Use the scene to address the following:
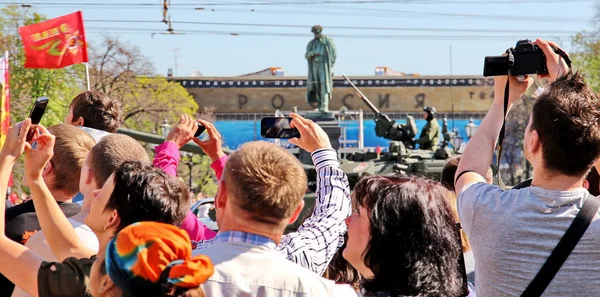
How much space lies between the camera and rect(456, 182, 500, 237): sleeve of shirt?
3.75 m

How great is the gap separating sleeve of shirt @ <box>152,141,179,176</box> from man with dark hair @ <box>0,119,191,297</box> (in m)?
0.87

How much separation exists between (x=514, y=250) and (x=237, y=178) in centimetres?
99

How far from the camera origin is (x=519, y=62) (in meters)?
4.08

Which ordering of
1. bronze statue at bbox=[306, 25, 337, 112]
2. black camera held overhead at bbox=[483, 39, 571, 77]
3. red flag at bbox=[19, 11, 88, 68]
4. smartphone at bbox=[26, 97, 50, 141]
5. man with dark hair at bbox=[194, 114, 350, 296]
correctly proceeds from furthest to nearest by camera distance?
bronze statue at bbox=[306, 25, 337, 112]
red flag at bbox=[19, 11, 88, 68]
smartphone at bbox=[26, 97, 50, 141]
black camera held overhead at bbox=[483, 39, 571, 77]
man with dark hair at bbox=[194, 114, 350, 296]

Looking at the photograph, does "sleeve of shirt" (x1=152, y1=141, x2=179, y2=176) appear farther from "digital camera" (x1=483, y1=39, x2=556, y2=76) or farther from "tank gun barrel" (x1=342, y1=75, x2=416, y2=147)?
"tank gun barrel" (x1=342, y1=75, x2=416, y2=147)

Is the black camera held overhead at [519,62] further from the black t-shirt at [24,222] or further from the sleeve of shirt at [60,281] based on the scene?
the black t-shirt at [24,222]

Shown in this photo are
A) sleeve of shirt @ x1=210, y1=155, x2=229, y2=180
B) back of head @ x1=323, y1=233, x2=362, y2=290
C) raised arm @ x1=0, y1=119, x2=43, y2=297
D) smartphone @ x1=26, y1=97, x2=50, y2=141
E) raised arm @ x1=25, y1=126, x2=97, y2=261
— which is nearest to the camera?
raised arm @ x1=0, y1=119, x2=43, y2=297

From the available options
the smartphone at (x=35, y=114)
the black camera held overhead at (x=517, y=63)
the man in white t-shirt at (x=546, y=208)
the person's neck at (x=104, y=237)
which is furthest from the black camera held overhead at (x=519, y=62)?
the smartphone at (x=35, y=114)

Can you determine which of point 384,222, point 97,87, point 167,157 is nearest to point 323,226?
point 384,222

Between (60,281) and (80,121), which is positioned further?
(80,121)

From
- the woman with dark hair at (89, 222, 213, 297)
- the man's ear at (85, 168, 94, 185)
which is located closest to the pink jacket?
the man's ear at (85, 168, 94, 185)

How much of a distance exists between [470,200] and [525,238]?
0.76 ft

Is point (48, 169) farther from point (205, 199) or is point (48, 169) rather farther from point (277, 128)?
point (205, 199)

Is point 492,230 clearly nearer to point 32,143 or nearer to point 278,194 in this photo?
point 278,194
